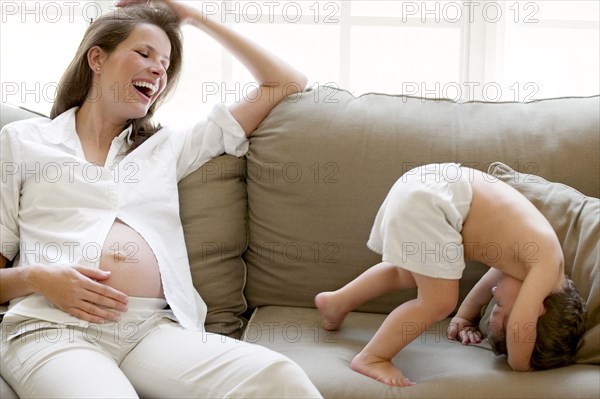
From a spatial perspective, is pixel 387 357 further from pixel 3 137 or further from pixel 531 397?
pixel 3 137

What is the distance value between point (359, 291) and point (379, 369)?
10.0 inches

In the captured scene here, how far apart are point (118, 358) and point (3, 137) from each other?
0.63 m

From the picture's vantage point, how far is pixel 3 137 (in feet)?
5.85

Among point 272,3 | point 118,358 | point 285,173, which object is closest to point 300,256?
point 285,173

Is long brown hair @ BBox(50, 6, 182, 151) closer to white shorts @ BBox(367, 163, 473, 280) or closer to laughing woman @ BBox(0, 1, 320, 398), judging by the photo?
laughing woman @ BBox(0, 1, 320, 398)

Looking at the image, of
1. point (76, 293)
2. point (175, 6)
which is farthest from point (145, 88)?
point (76, 293)

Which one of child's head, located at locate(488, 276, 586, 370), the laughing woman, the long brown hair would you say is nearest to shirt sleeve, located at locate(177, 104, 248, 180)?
the laughing woman

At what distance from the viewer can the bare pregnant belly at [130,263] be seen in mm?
1640

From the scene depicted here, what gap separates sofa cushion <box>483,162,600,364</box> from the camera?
162cm

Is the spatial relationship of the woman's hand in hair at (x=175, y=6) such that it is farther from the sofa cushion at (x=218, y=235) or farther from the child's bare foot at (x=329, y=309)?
the child's bare foot at (x=329, y=309)

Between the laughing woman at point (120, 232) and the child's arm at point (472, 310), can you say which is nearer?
the laughing woman at point (120, 232)

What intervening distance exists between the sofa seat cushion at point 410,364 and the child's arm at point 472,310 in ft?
0.10

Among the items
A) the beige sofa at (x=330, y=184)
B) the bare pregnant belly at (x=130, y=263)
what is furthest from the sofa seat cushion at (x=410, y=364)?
the bare pregnant belly at (x=130, y=263)

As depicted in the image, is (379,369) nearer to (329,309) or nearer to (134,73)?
(329,309)
